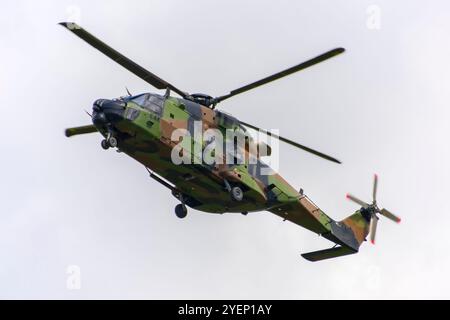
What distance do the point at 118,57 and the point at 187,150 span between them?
4.56 m

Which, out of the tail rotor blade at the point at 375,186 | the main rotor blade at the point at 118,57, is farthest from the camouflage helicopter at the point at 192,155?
the tail rotor blade at the point at 375,186

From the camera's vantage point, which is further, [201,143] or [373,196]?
[373,196]

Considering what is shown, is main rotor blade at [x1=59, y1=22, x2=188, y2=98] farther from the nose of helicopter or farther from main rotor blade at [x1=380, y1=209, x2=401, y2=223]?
main rotor blade at [x1=380, y1=209, x2=401, y2=223]

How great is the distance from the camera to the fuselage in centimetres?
3047

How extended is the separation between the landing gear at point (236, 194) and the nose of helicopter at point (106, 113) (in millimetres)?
5863

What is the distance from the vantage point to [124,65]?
3091 centimetres

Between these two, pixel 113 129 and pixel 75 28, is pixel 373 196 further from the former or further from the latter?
pixel 75 28

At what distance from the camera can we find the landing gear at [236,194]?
32875 millimetres

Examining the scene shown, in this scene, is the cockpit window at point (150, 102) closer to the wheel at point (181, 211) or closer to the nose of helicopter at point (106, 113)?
the nose of helicopter at point (106, 113)

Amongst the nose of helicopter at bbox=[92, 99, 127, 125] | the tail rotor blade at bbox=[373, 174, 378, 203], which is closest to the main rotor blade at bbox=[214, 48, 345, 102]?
the nose of helicopter at bbox=[92, 99, 127, 125]

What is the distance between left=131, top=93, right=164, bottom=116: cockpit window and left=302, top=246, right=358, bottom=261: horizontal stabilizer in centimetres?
1138

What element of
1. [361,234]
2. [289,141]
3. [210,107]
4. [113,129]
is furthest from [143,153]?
[361,234]

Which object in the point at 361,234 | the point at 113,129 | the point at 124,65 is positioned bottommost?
the point at 361,234

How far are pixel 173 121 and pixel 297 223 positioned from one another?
8.64 metres
